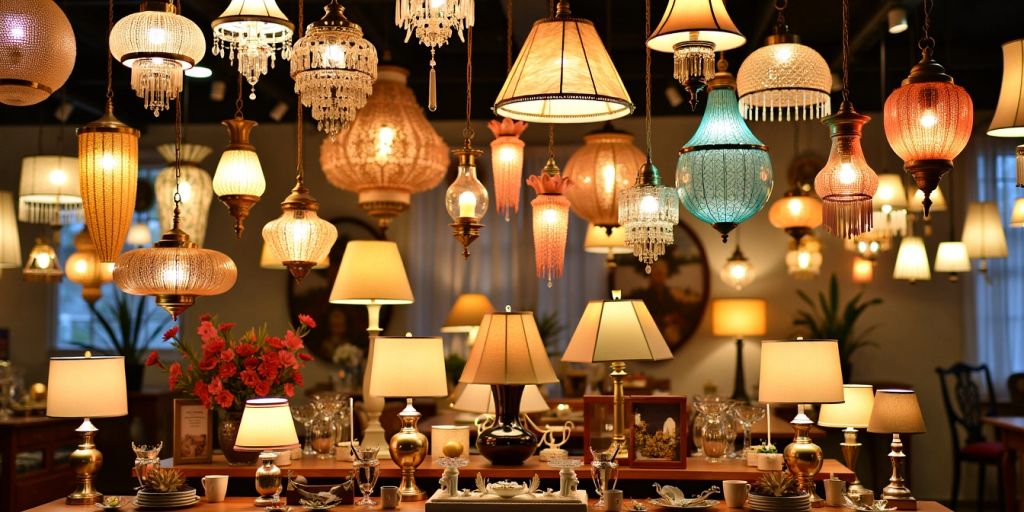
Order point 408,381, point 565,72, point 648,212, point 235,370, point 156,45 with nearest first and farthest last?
point 565,72
point 156,45
point 648,212
point 408,381
point 235,370

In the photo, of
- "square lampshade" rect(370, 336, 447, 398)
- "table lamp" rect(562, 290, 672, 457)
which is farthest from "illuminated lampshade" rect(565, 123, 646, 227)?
"square lampshade" rect(370, 336, 447, 398)

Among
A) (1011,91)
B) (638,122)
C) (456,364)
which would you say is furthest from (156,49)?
(638,122)

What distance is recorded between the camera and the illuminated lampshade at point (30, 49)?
361cm

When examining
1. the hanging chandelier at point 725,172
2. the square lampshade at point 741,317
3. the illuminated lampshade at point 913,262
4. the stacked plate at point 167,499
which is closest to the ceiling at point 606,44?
the illuminated lampshade at point 913,262

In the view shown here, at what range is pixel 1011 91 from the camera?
4.25 m

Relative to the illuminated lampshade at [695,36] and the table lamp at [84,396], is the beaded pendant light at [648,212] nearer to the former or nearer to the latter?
the illuminated lampshade at [695,36]

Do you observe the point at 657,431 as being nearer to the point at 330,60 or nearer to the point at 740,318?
the point at 330,60

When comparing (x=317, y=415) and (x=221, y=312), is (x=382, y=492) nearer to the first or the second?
(x=317, y=415)

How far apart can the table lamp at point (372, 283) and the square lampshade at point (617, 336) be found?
3.76ft

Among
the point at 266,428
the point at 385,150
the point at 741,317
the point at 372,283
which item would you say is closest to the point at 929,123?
the point at 385,150

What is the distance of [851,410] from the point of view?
5.11m

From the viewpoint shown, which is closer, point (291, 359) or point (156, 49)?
point (156, 49)

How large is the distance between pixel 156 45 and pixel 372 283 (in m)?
2.09

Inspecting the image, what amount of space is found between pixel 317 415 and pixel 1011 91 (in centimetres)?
358
